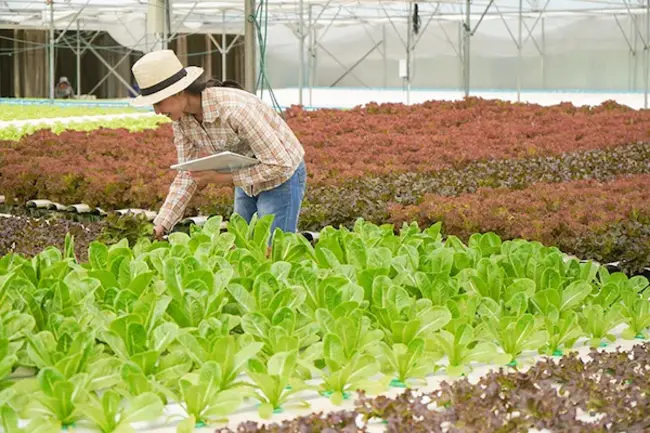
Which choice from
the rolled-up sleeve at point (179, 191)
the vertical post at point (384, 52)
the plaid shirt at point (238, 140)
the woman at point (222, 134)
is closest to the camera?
the woman at point (222, 134)

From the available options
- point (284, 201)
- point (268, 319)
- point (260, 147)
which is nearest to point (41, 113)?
point (284, 201)

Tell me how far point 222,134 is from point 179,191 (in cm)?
43

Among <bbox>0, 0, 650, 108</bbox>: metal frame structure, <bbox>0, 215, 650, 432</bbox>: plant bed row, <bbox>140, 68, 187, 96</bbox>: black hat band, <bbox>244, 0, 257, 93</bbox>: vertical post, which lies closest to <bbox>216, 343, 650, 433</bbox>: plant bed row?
<bbox>0, 215, 650, 432</bbox>: plant bed row

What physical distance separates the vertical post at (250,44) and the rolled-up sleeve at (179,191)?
2.33 m

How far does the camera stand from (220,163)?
5574 mm

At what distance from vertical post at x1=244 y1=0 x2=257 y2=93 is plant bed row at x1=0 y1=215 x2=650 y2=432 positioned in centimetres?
280

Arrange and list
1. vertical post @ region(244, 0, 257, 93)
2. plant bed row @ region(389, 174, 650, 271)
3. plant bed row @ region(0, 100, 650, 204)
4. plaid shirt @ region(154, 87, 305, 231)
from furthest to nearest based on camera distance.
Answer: plant bed row @ region(0, 100, 650, 204) < vertical post @ region(244, 0, 257, 93) < plant bed row @ region(389, 174, 650, 271) < plaid shirt @ region(154, 87, 305, 231)

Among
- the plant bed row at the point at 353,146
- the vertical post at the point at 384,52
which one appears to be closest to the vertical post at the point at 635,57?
the vertical post at the point at 384,52

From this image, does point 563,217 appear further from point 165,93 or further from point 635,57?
point 635,57

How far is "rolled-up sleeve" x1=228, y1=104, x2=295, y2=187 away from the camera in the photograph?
18.7 ft

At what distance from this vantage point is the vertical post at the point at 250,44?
8289 millimetres

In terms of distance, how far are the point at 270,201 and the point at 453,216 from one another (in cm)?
163

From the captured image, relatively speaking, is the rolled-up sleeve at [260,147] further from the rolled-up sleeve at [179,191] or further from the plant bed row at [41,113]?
the plant bed row at [41,113]

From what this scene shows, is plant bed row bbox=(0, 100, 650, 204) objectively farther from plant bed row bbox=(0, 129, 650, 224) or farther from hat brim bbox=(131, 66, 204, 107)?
hat brim bbox=(131, 66, 204, 107)
